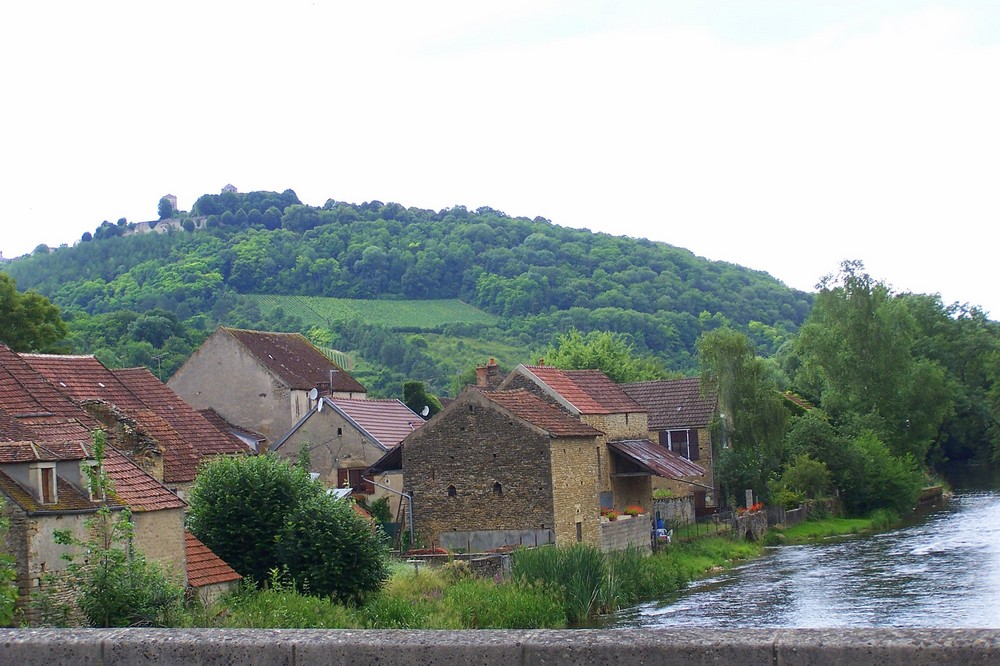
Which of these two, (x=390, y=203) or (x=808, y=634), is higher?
(x=390, y=203)

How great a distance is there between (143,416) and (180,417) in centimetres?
401

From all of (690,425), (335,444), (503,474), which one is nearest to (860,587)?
(503,474)

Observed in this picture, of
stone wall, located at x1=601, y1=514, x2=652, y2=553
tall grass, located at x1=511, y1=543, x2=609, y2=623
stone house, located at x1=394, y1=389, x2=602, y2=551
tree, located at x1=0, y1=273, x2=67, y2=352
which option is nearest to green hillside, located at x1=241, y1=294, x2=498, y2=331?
tree, located at x1=0, y1=273, x2=67, y2=352

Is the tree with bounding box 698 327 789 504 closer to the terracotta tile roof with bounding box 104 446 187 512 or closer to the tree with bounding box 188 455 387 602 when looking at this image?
the tree with bounding box 188 455 387 602

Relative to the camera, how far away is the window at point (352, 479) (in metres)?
46.1

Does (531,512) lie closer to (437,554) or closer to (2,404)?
(437,554)

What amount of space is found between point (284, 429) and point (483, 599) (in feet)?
79.1

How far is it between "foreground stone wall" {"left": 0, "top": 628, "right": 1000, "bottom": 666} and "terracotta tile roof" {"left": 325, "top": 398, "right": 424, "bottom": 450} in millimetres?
40994

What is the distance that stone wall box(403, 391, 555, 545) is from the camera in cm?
3916

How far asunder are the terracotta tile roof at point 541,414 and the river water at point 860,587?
6634 millimetres

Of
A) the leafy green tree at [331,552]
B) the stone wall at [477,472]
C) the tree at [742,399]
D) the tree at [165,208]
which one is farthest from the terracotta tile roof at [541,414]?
the tree at [165,208]

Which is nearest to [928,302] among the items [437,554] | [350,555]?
[437,554]

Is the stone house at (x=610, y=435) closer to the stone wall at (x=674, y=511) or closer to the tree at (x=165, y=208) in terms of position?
the stone wall at (x=674, y=511)

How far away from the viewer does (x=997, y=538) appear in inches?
1829
